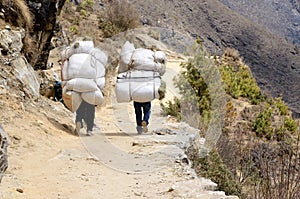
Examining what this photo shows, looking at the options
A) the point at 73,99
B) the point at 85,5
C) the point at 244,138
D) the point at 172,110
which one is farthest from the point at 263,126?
the point at 85,5

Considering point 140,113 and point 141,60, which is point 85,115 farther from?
point 141,60

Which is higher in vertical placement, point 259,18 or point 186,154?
point 259,18

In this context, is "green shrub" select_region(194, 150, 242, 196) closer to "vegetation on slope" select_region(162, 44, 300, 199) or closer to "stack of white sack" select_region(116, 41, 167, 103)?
"vegetation on slope" select_region(162, 44, 300, 199)

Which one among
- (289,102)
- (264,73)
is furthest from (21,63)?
(264,73)

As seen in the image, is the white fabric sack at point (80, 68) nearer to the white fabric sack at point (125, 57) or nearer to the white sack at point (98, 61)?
the white sack at point (98, 61)

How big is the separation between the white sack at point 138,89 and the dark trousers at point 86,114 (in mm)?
470

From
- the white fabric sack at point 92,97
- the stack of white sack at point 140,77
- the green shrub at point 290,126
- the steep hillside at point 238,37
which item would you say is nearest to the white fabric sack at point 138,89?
the stack of white sack at point 140,77

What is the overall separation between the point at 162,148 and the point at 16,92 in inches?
85.4

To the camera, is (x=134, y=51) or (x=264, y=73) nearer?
(x=134, y=51)

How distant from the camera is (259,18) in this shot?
82312 mm

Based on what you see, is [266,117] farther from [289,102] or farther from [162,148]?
[289,102]

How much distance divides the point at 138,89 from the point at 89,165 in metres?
1.71

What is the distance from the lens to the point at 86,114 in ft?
23.4

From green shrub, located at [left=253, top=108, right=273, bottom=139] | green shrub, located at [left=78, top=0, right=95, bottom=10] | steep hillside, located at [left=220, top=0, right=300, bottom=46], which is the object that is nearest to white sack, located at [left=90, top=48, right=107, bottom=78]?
green shrub, located at [left=253, top=108, right=273, bottom=139]
